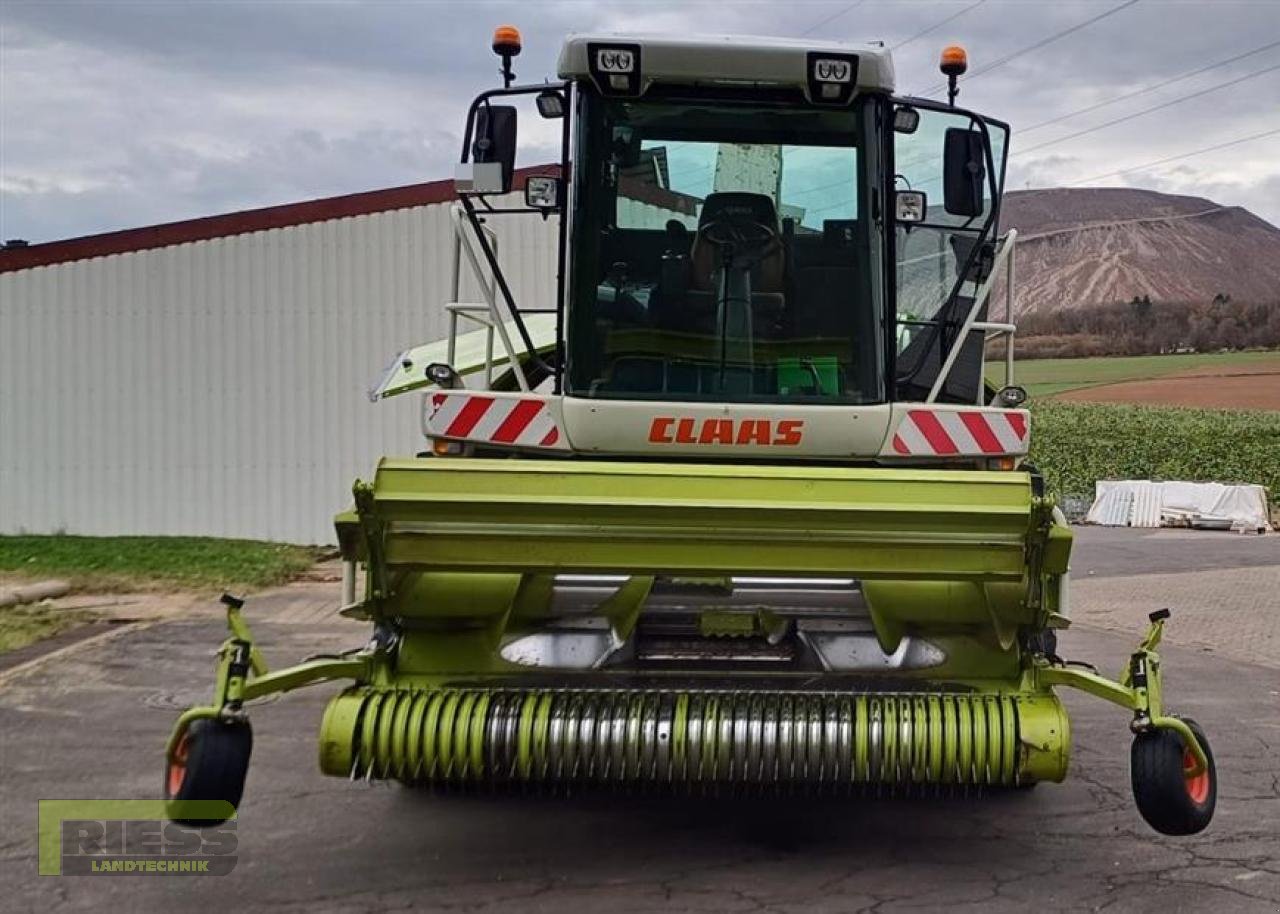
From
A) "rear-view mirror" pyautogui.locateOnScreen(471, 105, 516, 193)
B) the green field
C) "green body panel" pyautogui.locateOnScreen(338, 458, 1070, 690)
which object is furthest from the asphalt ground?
the green field

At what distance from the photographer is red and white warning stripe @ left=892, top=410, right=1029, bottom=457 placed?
5.53 meters

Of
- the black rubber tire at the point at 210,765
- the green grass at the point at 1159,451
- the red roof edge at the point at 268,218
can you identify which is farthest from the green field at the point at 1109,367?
the black rubber tire at the point at 210,765

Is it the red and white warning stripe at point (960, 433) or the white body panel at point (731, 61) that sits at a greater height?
the white body panel at point (731, 61)

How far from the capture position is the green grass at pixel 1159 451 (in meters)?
24.3

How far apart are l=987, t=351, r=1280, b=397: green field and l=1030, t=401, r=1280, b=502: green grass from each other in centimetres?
1245

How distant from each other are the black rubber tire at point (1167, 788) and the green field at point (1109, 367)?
126 feet

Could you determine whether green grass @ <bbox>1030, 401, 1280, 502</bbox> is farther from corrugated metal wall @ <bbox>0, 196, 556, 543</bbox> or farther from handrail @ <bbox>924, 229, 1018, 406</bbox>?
handrail @ <bbox>924, 229, 1018, 406</bbox>

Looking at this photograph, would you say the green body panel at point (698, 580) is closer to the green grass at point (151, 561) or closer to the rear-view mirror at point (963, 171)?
the rear-view mirror at point (963, 171)

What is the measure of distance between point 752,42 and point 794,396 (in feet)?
4.60

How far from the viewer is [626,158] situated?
559cm

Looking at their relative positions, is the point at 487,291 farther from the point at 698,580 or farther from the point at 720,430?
the point at 698,580

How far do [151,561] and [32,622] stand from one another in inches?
126

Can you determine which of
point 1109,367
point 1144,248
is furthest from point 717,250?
point 1144,248

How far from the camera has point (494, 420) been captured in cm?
568
